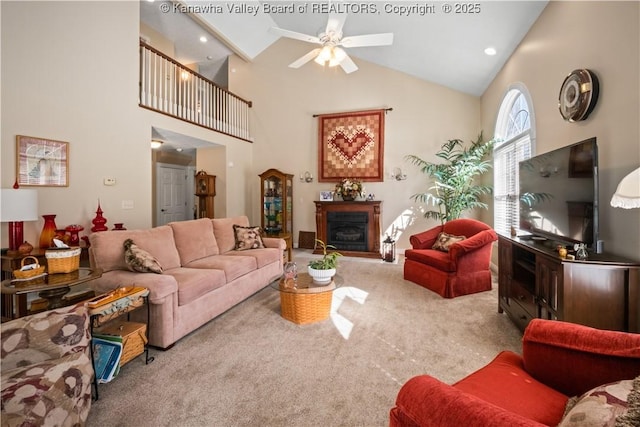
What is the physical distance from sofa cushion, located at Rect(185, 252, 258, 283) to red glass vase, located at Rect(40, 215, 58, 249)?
139 centimetres

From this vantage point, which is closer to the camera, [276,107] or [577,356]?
[577,356]

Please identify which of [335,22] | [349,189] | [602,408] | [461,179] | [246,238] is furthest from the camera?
[349,189]

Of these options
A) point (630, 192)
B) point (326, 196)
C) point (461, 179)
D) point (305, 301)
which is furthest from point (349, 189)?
point (630, 192)

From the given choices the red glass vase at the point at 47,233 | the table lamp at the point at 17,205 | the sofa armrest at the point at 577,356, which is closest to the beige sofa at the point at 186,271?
the table lamp at the point at 17,205

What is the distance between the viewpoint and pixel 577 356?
114cm

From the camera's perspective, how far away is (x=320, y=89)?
21.6 ft

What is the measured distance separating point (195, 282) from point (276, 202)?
13.9 ft

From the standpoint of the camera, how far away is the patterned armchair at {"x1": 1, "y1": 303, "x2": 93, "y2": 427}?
121 centimetres

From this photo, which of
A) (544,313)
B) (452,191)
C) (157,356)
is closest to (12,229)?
(157,356)

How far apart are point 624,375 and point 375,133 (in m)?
5.66

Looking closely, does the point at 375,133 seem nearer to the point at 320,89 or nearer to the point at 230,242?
the point at 320,89

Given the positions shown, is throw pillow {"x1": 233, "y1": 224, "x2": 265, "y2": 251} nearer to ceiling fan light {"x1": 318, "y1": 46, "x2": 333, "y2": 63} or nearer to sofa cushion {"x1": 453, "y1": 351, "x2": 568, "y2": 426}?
ceiling fan light {"x1": 318, "y1": 46, "x2": 333, "y2": 63}

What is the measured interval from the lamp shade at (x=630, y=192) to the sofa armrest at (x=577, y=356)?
27.8 inches

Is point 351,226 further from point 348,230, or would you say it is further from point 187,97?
point 187,97
